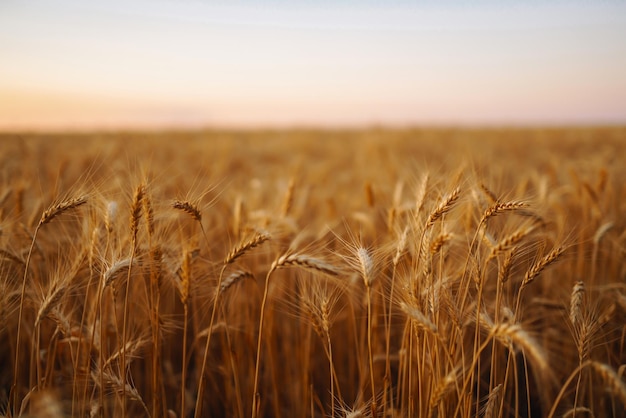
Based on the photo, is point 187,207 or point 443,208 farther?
point 187,207

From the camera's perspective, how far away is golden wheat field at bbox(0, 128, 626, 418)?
135 centimetres

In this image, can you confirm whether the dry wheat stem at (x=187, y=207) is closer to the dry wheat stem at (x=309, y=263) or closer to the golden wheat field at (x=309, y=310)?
the golden wheat field at (x=309, y=310)

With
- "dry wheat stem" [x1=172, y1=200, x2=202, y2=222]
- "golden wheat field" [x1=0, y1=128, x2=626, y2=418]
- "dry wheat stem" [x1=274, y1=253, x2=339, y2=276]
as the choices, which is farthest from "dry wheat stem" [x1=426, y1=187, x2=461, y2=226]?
"dry wheat stem" [x1=172, y1=200, x2=202, y2=222]

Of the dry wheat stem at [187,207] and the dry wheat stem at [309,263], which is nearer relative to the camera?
the dry wheat stem at [309,263]

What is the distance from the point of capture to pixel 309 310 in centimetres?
146

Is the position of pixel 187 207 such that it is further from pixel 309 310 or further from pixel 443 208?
pixel 443 208

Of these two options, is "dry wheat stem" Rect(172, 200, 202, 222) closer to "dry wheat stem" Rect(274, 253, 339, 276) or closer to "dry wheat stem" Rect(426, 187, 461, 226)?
"dry wheat stem" Rect(274, 253, 339, 276)

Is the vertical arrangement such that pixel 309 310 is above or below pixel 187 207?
below

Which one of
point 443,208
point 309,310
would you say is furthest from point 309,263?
point 443,208

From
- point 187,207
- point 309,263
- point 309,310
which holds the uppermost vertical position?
point 187,207

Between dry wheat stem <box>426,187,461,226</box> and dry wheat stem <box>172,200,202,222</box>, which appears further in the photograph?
dry wheat stem <box>172,200,202,222</box>

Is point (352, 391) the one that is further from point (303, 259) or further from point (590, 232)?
point (590, 232)

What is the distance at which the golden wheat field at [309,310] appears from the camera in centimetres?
135

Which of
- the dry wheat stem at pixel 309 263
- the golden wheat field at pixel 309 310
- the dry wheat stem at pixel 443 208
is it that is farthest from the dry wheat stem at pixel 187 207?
the dry wheat stem at pixel 443 208
